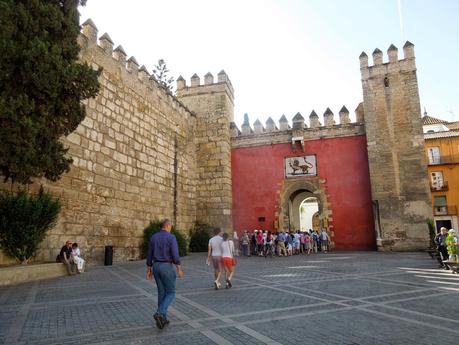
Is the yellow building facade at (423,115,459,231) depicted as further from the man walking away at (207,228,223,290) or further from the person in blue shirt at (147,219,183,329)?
the person in blue shirt at (147,219,183,329)

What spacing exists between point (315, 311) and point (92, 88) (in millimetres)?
5970

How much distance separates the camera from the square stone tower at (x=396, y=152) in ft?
49.0

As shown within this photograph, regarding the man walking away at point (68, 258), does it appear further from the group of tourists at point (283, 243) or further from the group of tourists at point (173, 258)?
the group of tourists at point (283, 243)

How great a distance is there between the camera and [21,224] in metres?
7.03

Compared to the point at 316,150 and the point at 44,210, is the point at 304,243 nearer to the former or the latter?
the point at 316,150

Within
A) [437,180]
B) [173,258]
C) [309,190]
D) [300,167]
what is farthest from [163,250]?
[437,180]

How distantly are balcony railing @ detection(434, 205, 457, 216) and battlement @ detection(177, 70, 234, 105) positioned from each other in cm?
1885

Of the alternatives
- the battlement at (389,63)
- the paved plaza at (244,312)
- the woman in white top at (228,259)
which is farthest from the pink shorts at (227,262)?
the battlement at (389,63)

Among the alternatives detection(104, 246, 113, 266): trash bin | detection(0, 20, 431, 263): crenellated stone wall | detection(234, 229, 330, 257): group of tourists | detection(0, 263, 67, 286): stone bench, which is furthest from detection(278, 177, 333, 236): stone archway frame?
detection(0, 263, 67, 286): stone bench

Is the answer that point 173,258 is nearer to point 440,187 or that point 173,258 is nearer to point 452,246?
point 452,246

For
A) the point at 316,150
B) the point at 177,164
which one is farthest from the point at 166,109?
the point at 316,150

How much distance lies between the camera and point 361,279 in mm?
7023

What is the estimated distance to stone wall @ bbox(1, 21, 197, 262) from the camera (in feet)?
30.7

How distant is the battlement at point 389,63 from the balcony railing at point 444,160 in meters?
14.1
